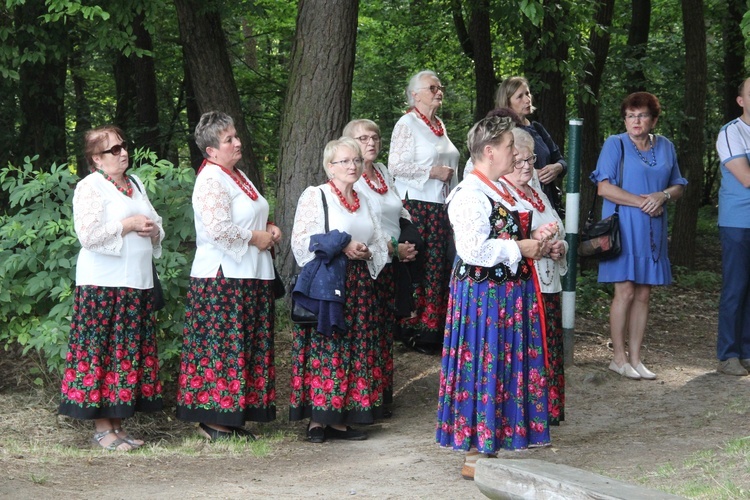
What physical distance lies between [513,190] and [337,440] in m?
2.08

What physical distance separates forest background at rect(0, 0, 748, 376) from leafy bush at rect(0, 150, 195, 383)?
14mm

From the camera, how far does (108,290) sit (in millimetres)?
6191

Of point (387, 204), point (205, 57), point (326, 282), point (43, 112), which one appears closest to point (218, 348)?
point (326, 282)

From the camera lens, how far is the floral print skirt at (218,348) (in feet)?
20.7

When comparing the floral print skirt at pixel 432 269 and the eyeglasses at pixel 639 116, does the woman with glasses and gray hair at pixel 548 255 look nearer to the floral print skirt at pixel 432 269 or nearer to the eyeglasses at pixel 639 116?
the floral print skirt at pixel 432 269

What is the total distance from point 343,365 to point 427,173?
1.83 meters

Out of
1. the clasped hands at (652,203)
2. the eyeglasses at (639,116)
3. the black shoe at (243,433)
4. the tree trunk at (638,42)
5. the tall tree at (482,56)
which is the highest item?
the tree trunk at (638,42)

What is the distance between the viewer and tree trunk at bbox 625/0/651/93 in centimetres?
1638

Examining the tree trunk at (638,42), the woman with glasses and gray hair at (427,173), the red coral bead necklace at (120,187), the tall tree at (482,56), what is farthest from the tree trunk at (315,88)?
the tree trunk at (638,42)

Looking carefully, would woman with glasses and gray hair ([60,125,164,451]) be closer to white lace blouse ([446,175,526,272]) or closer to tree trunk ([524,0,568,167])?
white lace blouse ([446,175,526,272])

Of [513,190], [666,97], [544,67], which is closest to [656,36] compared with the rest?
[666,97]

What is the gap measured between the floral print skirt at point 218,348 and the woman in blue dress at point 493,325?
61.2 inches

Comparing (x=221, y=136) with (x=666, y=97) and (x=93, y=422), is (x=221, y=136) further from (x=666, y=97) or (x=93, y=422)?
(x=666, y=97)

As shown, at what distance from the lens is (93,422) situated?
6953 mm
